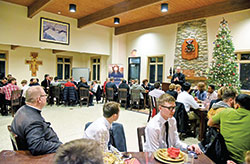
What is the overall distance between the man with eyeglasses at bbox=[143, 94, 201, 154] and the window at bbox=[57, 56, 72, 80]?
10347 mm

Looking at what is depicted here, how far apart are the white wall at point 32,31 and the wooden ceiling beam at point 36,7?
344 millimetres

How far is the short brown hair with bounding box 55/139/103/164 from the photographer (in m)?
0.55

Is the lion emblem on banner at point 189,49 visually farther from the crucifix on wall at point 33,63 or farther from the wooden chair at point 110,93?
the crucifix on wall at point 33,63

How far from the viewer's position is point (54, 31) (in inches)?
332

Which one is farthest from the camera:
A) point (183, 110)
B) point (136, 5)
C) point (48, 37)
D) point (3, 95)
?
point (48, 37)

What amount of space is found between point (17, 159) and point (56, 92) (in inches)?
252

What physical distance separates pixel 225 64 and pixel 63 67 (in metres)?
9.13

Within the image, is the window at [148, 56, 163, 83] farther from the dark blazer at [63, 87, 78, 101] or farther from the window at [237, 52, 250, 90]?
the dark blazer at [63, 87, 78, 101]

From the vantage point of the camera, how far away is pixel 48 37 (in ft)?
27.2

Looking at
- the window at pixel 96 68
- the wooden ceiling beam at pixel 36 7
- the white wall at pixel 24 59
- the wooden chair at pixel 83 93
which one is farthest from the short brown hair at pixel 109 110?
the window at pixel 96 68

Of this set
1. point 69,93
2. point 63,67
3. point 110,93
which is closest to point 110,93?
point 110,93

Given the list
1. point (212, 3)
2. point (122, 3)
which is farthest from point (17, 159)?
point (212, 3)

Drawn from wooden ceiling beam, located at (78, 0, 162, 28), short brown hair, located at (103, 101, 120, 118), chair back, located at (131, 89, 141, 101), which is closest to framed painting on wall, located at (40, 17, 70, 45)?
wooden ceiling beam, located at (78, 0, 162, 28)

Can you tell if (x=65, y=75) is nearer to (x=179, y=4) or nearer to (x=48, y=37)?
(x=48, y=37)
